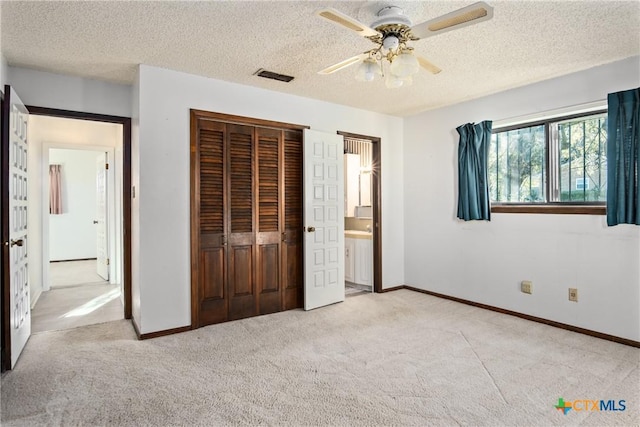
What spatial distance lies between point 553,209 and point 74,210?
879 centimetres

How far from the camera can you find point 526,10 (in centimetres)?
231

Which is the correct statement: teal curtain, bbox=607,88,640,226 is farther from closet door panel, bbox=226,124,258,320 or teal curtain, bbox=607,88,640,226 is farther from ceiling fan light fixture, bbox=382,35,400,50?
closet door panel, bbox=226,124,258,320

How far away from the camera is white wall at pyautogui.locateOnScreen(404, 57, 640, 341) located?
3.17 m

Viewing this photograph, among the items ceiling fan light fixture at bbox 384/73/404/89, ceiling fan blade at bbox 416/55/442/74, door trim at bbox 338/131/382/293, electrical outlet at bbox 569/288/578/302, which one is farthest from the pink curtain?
electrical outlet at bbox 569/288/578/302

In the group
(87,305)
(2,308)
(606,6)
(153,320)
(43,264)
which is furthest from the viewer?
(43,264)

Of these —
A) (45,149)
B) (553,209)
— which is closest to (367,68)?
(553,209)

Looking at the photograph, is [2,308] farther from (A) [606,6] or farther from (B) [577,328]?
(B) [577,328]

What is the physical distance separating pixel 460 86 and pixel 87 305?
16.1ft

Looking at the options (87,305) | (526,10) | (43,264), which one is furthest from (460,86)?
(43,264)

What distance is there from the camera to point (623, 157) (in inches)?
121

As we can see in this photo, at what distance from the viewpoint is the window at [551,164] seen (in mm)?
3393

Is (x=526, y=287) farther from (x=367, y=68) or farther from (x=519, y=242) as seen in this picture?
(x=367, y=68)

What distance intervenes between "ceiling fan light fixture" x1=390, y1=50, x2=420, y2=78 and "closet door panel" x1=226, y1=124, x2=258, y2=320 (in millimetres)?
2049

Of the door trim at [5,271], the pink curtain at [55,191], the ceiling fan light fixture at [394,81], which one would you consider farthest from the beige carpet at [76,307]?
the ceiling fan light fixture at [394,81]
